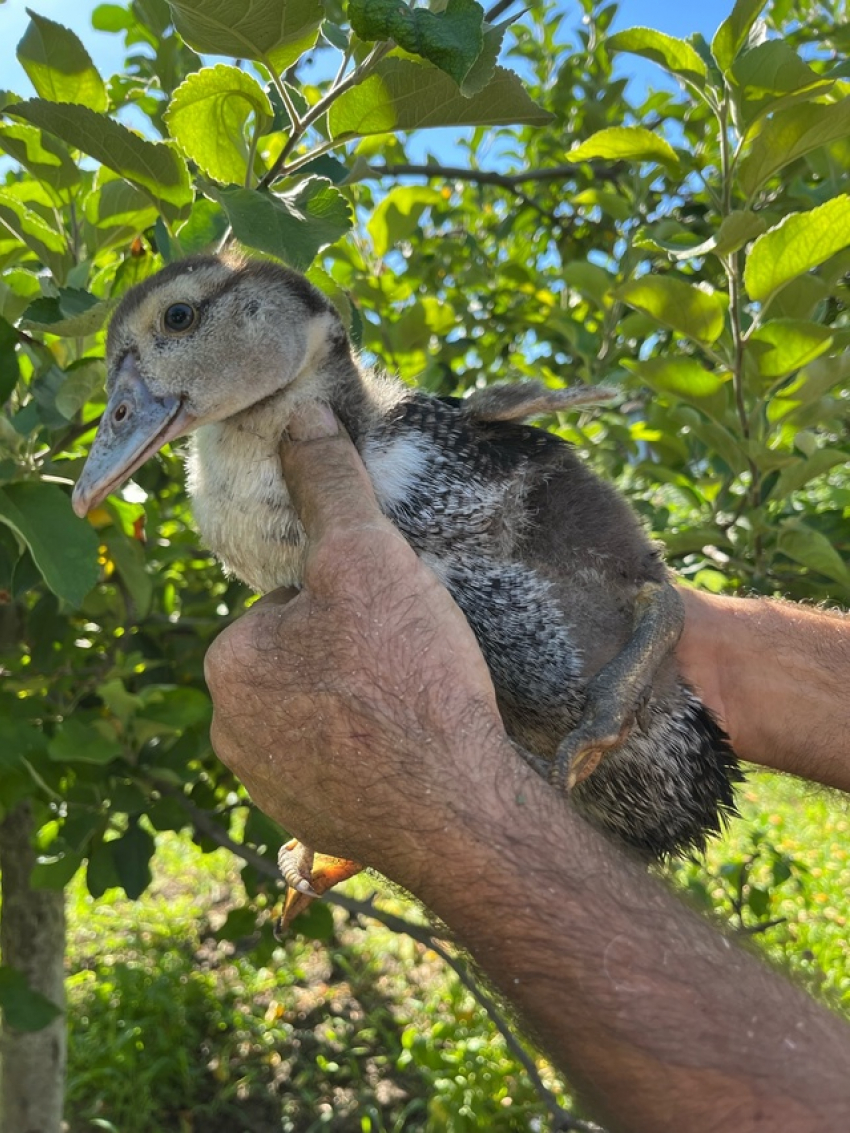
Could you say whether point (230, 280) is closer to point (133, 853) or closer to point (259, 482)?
point (259, 482)

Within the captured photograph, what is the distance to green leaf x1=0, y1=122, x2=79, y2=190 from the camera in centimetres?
168

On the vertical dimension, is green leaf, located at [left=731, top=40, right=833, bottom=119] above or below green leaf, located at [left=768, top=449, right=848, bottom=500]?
above

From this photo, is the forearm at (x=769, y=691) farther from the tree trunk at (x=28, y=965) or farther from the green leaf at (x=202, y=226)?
the tree trunk at (x=28, y=965)

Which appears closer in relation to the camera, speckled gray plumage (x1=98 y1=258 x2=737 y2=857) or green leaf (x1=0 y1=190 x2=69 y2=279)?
speckled gray plumage (x1=98 y1=258 x2=737 y2=857)

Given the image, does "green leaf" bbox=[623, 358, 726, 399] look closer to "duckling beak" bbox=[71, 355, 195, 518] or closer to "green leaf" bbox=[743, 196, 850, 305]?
"green leaf" bbox=[743, 196, 850, 305]

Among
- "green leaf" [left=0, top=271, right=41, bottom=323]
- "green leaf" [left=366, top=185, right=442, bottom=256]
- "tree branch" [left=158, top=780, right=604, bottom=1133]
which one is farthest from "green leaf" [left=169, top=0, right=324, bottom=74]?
"tree branch" [left=158, top=780, right=604, bottom=1133]

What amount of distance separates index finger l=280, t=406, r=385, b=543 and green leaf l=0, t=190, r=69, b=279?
22.0 inches

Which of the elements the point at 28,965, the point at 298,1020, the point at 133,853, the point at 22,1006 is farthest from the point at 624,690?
the point at 298,1020

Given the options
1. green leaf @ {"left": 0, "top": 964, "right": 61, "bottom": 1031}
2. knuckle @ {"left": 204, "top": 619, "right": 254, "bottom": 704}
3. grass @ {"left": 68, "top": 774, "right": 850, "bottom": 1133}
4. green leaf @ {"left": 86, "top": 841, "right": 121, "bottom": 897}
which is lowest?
grass @ {"left": 68, "top": 774, "right": 850, "bottom": 1133}

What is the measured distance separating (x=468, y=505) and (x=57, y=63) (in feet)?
3.44

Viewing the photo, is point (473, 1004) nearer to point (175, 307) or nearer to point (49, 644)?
point (49, 644)

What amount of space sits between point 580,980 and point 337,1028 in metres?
3.00

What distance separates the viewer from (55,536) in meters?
1.62

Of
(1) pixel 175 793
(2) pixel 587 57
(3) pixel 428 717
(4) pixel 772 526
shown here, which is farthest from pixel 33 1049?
(2) pixel 587 57
